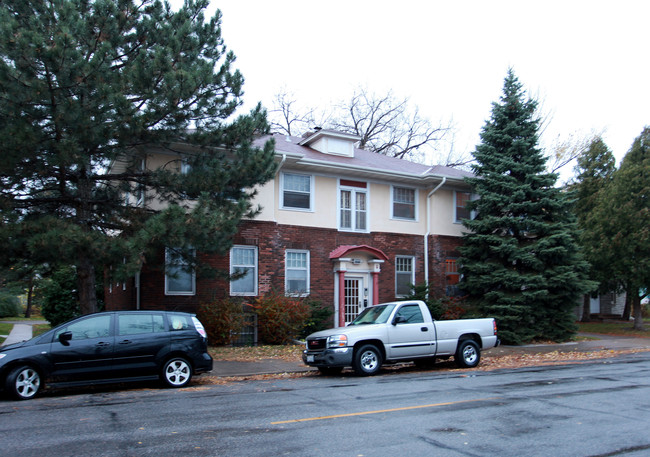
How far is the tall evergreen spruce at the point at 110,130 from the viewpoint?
1187cm

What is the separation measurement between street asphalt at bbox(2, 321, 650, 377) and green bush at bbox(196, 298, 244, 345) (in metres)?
2.66

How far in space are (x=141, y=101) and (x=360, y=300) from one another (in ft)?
38.3

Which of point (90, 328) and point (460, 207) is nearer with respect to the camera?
point (90, 328)

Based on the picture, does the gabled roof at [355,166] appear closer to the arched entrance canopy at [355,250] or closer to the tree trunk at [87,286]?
the arched entrance canopy at [355,250]

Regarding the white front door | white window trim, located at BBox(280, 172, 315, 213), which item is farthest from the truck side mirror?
the white front door

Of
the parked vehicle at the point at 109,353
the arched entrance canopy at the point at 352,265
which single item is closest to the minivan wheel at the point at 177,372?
the parked vehicle at the point at 109,353

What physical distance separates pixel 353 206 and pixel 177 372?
39.8ft

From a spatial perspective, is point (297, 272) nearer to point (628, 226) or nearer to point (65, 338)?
point (65, 338)

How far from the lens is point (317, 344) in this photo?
13305mm

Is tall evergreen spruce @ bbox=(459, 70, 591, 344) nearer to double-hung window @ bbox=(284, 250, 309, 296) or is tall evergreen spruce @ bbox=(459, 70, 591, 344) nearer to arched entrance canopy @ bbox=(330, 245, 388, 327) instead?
arched entrance canopy @ bbox=(330, 245, 388, 327)

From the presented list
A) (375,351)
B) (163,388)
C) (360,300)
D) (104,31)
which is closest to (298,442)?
(163,388)

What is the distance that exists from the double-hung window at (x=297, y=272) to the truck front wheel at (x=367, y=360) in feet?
25.5

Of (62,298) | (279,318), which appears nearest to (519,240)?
(279,318)

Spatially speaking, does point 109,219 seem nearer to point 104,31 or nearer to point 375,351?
point 104,31
